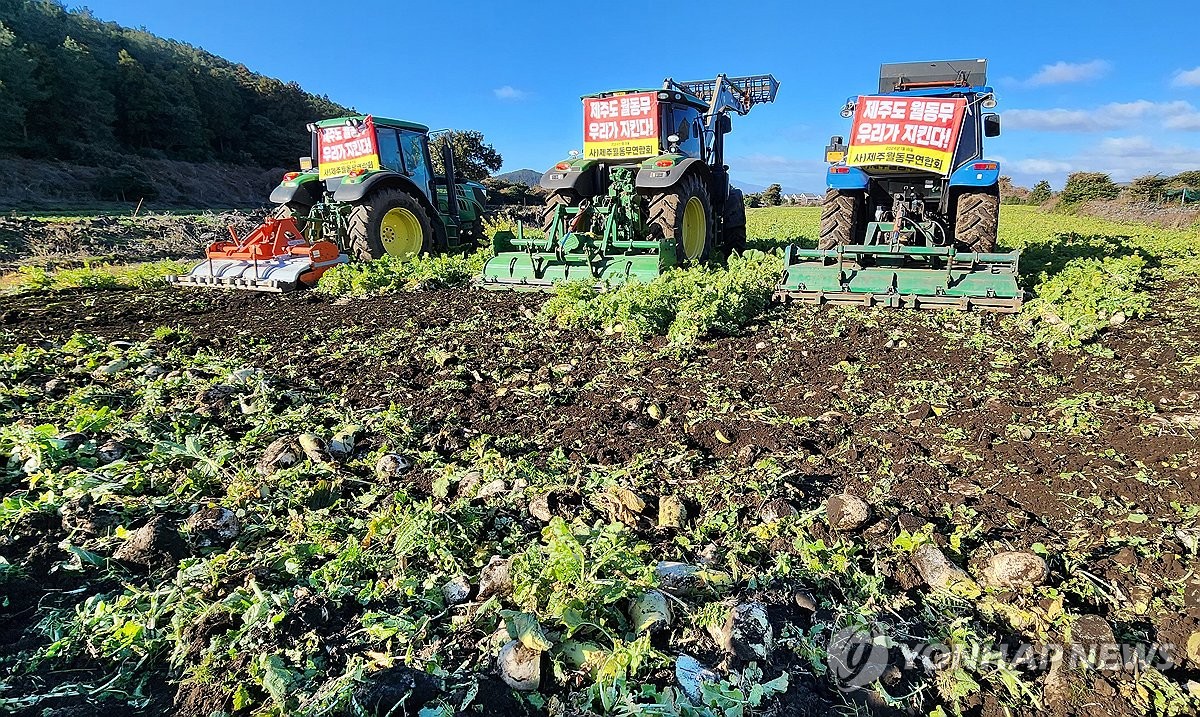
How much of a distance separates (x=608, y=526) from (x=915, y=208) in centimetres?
715

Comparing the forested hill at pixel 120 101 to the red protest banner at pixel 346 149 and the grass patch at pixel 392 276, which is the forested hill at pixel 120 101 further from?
the grass patch at pixel 392 276

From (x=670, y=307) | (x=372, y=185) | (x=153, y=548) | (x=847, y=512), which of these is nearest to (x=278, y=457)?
(x=153, y=548)

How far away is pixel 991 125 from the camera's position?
7863 millimetres

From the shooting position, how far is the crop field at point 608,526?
5.77 ft

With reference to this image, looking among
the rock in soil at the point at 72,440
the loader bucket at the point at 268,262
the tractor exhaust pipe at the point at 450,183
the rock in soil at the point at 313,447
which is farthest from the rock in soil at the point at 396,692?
the tractor exhaust pipe at the point at 450,183

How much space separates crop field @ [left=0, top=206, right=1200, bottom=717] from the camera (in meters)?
1.76

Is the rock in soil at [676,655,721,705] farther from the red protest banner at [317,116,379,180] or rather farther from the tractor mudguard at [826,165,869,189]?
the red protest banner at [317,116,379,180]

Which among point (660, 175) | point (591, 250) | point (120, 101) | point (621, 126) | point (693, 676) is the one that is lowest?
point (693, 676)

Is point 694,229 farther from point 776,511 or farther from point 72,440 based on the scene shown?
point 72,440

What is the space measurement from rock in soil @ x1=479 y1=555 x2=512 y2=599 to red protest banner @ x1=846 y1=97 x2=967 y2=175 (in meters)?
6.49

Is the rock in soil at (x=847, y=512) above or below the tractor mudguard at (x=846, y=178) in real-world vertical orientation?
below

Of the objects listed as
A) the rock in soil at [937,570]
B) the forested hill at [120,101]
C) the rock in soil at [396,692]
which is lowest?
the rock in soil at [396,692]

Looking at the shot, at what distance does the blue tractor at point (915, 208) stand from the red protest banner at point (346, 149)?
645 centimetres

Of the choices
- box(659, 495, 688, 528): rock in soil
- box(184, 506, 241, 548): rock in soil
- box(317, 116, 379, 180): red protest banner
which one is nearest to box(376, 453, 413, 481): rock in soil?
box(184, 506, 241, 548): rock in soil
